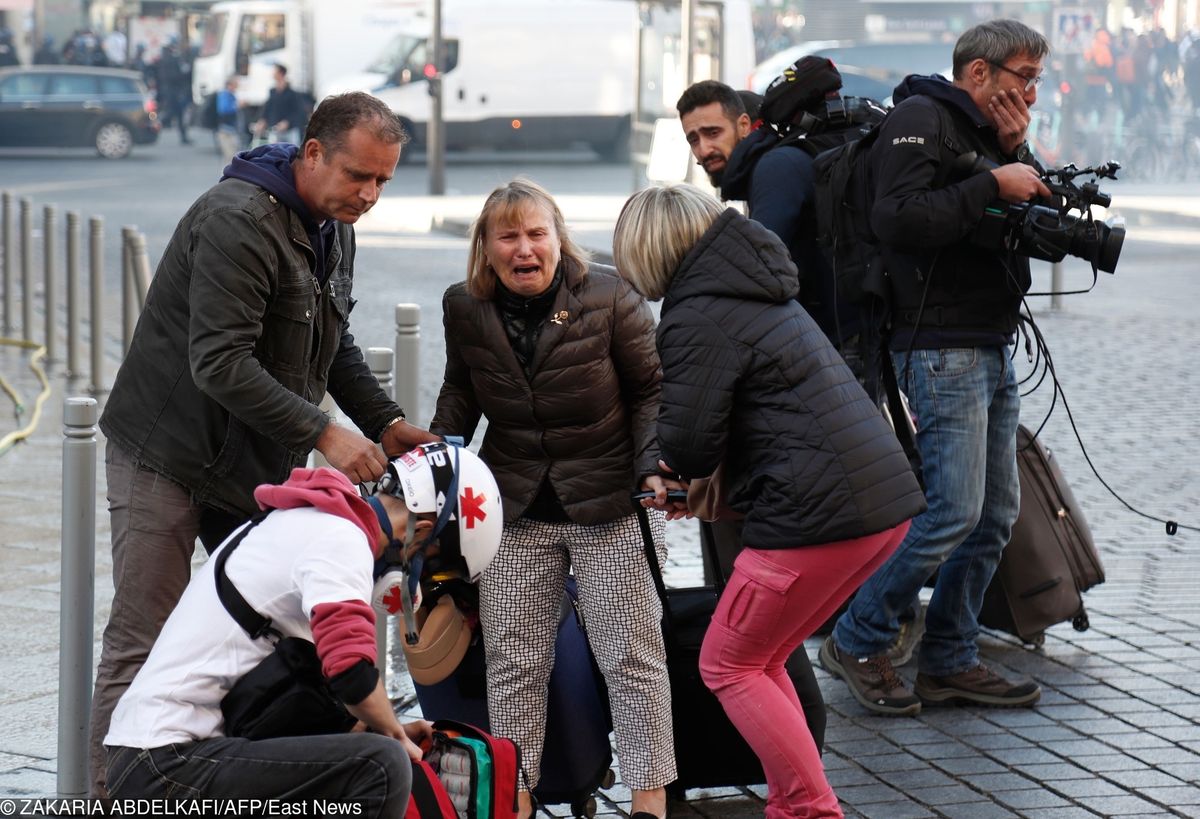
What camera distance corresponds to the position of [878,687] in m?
5.34

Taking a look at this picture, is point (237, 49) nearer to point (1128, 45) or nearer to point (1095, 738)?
point (1128, 45)

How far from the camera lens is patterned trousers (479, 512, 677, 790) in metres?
4.40

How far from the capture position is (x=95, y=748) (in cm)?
427

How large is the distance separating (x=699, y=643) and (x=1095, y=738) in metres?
1.33

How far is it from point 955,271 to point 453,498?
2031mm

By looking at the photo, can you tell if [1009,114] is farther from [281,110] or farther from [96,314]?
[281,110]

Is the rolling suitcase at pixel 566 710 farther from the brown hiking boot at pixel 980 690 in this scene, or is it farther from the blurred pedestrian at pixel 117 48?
the blurred pedestrian at pixel 117 48

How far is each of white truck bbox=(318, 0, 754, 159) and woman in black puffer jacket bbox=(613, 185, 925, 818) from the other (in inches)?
1036

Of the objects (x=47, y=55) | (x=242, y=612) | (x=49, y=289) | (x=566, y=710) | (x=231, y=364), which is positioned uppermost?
(x=47, y=55)

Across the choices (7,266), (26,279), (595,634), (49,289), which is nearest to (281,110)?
(7,266)

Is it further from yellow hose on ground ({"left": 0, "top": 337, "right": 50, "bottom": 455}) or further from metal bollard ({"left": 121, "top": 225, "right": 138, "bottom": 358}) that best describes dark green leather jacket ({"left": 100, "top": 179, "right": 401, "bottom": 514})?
metal bollard ({"left": 121, "top": 225, "right": 138, "bottom": 358})

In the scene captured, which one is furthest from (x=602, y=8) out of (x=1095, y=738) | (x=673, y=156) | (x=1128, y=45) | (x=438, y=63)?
(x=1095, y=738)

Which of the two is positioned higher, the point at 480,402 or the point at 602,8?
the point at 602,8

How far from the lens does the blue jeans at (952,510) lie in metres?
5.03
